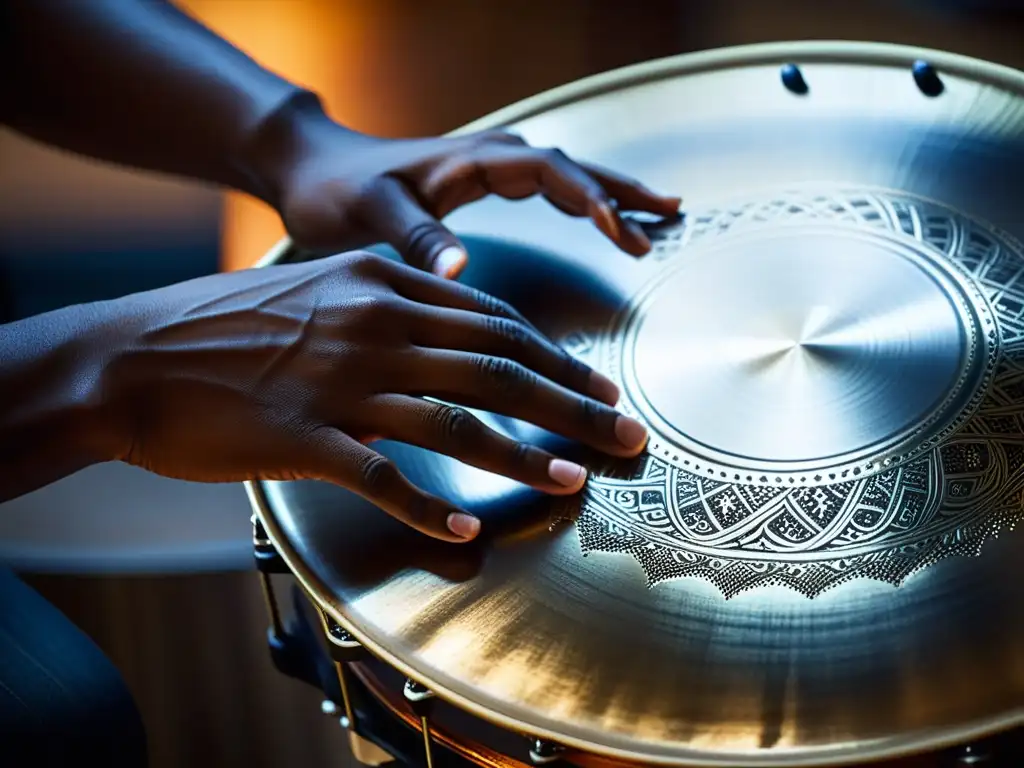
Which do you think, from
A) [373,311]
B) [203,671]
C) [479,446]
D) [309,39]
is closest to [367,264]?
[373,311]

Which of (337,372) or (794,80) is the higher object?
(794,80)

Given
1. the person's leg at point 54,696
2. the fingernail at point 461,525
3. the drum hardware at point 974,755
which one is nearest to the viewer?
the drum hardware at point 974,755

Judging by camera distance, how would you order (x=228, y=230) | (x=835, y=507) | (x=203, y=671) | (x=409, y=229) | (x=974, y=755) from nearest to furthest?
(x=974, y=755) < (x=835, y=507) < (x=409, y=229) < (x=203, y=671) < (x=228, y=230)

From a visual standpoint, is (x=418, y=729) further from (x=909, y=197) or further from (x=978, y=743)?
(x=909, y=197)

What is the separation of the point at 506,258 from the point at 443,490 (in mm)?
214

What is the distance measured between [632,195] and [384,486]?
12.0 inches

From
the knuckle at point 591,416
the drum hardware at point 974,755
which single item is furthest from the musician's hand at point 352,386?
the drum hardware at point 974,755

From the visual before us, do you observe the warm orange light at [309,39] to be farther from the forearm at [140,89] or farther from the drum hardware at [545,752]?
the drum hardware at [545,752]

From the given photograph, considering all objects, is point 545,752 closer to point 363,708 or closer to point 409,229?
point 363,708

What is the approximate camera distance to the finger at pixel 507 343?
0.71m

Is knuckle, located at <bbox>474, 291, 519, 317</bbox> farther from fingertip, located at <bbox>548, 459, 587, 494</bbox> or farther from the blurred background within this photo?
the blurred background

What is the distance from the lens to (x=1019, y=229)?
2.46 ft

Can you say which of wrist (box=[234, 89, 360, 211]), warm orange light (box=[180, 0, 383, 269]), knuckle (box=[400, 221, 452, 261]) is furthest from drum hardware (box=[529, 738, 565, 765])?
warm orange light (box=[180, 0, 383, 269])

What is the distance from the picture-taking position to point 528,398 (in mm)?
681
